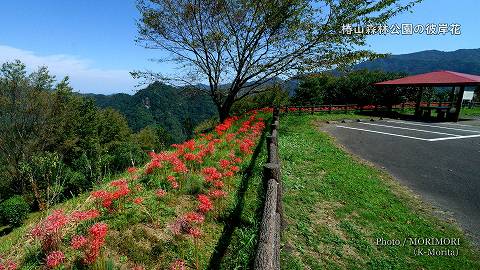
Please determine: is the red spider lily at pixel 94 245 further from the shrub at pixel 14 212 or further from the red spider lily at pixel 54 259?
the shrub at pixel 14 212

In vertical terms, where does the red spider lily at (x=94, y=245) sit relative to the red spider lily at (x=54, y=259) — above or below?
above

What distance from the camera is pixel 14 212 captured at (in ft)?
51.9

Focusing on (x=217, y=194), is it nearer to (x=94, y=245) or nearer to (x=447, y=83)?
(x=94, y=245)

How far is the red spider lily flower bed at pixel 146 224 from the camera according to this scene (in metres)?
3.62

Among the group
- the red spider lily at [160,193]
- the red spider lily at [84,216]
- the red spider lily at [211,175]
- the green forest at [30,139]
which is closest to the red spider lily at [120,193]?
the red spider lily at [84,216]

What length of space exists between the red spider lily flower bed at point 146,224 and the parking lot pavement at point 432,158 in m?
5.03

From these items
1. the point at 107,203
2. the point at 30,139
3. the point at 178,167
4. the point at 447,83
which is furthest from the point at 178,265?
the point at 447,83

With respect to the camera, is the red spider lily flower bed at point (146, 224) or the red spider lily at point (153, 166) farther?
the red spider lily at point (153, 166)

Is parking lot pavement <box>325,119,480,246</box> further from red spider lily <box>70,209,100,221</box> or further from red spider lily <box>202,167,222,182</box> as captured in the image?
red spider lily <box>70,209,100,221</box>

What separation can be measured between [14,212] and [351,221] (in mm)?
18443

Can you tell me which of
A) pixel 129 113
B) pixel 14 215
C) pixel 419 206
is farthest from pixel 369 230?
pixel 129 113

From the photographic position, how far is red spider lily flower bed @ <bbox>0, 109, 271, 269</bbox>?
11.9ft

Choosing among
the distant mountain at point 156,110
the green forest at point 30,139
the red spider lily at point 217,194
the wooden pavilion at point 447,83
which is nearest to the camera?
the red spider lily at point 217,194

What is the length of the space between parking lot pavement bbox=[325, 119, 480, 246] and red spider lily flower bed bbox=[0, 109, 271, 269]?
5030mm
